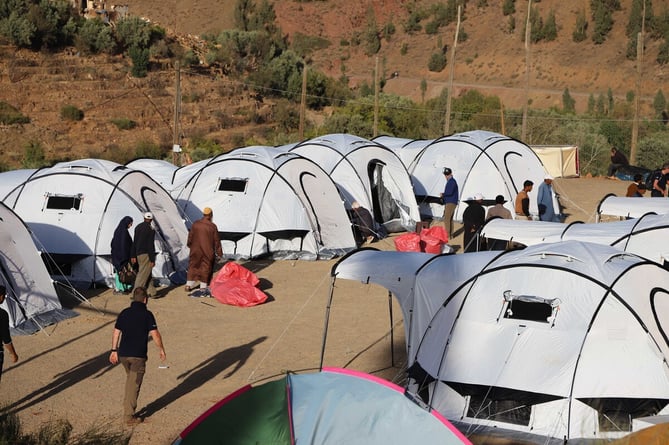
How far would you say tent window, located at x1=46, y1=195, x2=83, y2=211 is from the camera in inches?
658

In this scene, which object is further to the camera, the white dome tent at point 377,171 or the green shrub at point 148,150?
the green shrub at point 148,150

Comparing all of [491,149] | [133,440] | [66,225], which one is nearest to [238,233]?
[66,225]

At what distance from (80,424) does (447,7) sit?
262ft

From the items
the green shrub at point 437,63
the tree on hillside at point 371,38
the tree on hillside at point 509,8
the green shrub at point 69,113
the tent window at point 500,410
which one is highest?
the tree on hillside at point 509,8

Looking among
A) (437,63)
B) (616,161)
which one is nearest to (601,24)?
(437,63)

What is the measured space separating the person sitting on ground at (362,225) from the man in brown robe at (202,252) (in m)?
5.48

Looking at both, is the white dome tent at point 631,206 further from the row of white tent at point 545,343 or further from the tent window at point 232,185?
the row of white tent at point 545,343

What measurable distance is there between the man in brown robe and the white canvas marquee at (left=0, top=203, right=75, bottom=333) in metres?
2.33

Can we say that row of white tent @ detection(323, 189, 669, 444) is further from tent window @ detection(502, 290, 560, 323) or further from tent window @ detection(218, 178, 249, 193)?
tent window @ detection(218, 178, 249, 193)

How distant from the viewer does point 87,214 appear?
54.4ft

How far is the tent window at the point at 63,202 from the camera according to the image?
1670 centimetres

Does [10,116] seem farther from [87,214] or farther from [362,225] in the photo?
[87,214]

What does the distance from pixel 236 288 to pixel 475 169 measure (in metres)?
10.1

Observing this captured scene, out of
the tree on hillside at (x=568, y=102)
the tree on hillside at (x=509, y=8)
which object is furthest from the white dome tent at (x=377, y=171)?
the tree on hillside at (x=509, y=8)
